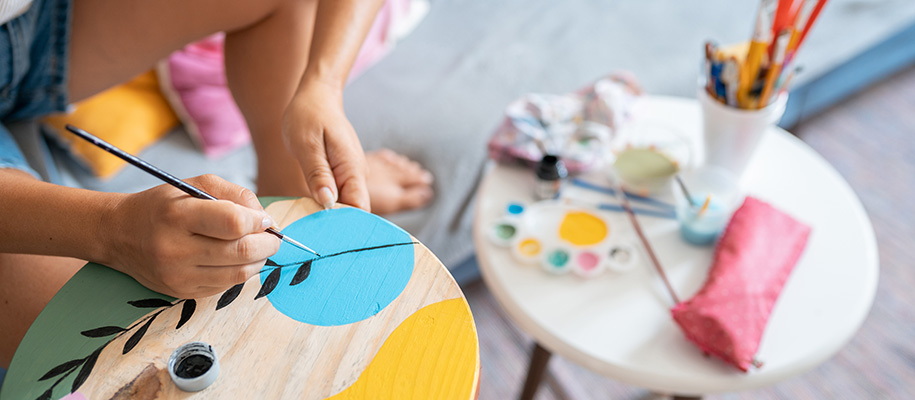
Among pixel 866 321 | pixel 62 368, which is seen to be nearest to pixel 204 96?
pixel 62 368

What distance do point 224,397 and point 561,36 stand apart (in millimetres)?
1120

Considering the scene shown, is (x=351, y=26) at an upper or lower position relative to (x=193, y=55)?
upper

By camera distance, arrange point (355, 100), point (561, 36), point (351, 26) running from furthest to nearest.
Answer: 1. point (561, 36)
2. point (355, 100)
3. point (351, 26)

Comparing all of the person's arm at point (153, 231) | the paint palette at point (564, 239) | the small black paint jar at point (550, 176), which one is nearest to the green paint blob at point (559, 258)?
the paint palette at point (564, 239)

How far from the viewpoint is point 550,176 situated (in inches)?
36.4

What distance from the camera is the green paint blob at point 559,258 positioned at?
0.86 meters

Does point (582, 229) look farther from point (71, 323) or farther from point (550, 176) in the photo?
point (71, 323)

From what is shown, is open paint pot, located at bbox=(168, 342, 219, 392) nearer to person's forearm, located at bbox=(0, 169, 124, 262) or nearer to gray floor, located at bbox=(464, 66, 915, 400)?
person's forearm, located at bbox=(0, 169, 124, 262)

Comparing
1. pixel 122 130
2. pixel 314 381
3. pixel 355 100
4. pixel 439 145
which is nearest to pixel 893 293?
pixel 439 145

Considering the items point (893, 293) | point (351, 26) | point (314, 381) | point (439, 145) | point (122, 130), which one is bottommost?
point (893, 293)

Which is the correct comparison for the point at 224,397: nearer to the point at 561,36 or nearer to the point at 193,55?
the point at 193,55

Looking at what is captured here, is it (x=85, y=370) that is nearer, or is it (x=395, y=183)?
(x=85, y=370)

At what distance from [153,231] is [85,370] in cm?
12

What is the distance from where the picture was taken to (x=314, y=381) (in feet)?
1.62
